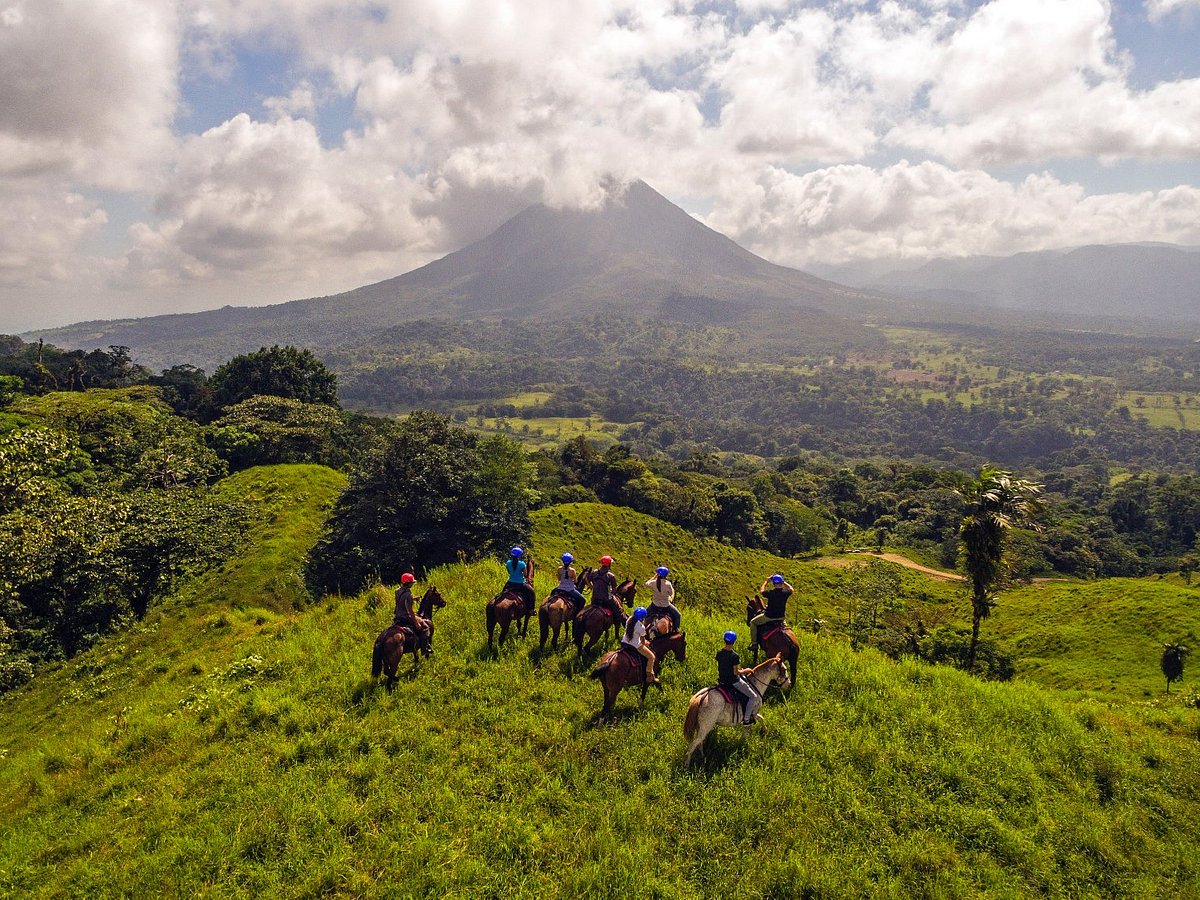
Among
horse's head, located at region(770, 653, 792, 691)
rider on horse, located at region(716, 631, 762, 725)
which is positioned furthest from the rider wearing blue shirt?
horse's head, located at region(770, 653, 792, 691)

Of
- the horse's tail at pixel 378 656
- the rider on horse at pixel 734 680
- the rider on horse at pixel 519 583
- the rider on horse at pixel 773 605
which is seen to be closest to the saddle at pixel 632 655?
the rider on horse at pixel 734 680

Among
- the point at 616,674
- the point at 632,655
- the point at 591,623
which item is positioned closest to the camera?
the point at 616,674

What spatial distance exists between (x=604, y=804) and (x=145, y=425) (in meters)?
58.7

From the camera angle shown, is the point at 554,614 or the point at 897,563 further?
the point at 897,563

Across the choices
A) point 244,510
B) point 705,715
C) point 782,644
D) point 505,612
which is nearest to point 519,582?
point 505,612

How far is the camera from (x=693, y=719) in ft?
31.1

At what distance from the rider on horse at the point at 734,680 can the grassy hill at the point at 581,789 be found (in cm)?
65

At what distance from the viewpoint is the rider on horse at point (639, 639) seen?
35.5 ft

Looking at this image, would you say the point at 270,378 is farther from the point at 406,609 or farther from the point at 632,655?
the point at 632,655

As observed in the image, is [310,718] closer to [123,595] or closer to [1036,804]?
[1036,804]

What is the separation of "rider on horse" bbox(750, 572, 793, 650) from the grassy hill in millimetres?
1351

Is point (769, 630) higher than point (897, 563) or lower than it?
higher

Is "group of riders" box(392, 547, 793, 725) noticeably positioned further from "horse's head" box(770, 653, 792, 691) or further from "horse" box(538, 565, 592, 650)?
"horse's head" box(770, 653, 792, 691)

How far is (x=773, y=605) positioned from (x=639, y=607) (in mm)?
2826
